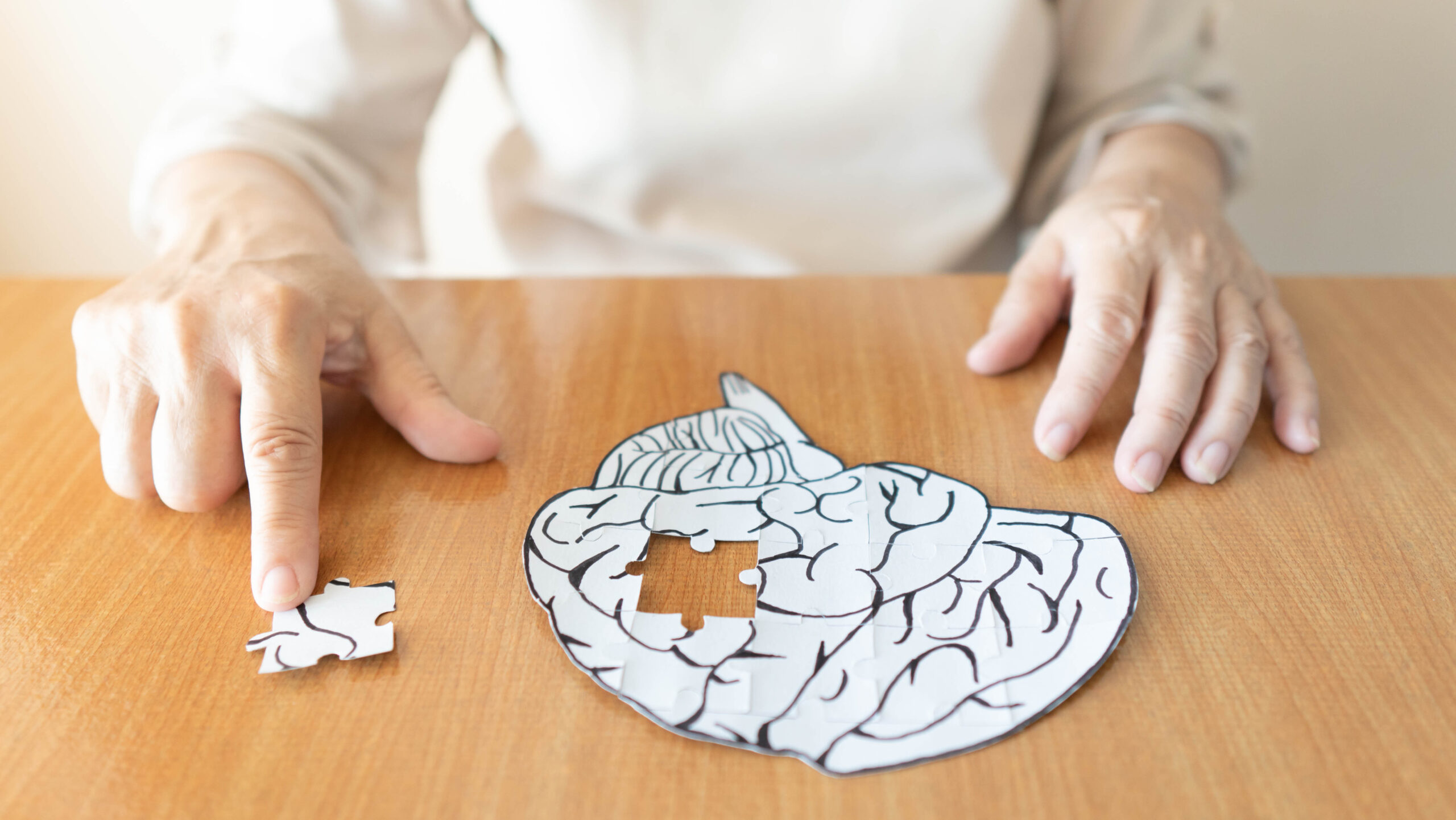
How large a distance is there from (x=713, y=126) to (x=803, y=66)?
0.11 metres

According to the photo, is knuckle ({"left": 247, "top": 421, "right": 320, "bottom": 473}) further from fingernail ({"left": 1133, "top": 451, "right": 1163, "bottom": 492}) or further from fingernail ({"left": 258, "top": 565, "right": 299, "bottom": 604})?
fingernail ({"left": 1133, "top": 451, "right": 1163, "bottom": 492})

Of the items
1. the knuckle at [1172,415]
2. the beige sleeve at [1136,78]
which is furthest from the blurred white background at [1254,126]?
the knuckle at [1172,415]

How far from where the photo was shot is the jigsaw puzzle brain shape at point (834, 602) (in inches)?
15.5

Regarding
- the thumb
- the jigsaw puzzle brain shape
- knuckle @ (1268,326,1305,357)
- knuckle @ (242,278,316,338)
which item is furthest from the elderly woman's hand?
knuckle @ (242,278,316,338)

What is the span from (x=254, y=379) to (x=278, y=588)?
14 centimetres

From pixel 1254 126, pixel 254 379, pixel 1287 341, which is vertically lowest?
pixel 1254 126

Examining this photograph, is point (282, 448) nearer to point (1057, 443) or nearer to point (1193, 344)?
point (1057, 443)

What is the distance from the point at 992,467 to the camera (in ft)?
1.81

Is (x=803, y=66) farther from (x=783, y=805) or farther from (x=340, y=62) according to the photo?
(x=783, y=805)

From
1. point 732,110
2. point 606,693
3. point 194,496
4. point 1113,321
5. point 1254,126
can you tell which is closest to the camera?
point 606,693

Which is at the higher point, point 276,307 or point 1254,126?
point 276,307

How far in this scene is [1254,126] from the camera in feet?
4.54

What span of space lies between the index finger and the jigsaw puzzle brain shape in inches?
4.9

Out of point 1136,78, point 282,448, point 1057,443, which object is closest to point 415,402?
point 282,448
